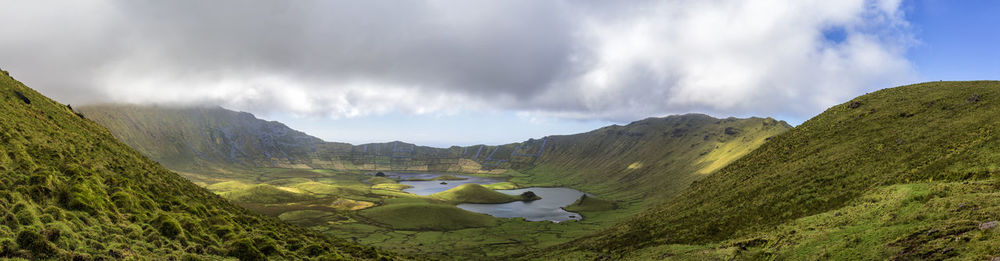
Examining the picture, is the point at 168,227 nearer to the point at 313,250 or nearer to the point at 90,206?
the point at 90,206

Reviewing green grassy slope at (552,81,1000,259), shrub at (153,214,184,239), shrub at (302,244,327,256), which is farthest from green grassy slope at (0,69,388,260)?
green grassy slope at (552,81,1000,259)

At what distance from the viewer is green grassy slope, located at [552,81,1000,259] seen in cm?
3772

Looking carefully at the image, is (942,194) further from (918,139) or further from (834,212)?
(918,139)

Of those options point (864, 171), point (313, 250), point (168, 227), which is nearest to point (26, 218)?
Result: point (168, 227)

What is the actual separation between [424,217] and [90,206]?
481 feet

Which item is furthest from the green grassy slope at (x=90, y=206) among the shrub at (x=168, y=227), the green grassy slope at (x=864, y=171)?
the green grassy slope at (x=864, y=171)

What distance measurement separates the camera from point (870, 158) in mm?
74375

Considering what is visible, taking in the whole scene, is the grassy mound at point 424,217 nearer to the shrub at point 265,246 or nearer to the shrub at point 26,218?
the shrub at point 265,246

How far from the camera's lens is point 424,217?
172 meters

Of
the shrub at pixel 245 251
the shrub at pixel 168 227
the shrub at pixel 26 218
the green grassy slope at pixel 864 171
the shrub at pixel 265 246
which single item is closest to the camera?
the shrub at pixel 26 218

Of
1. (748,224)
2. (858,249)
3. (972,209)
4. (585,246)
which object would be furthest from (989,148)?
(585,246)

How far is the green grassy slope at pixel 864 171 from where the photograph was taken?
1485 inches

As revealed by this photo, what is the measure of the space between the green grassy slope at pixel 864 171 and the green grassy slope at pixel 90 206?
179 ft

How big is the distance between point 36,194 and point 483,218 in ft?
534
